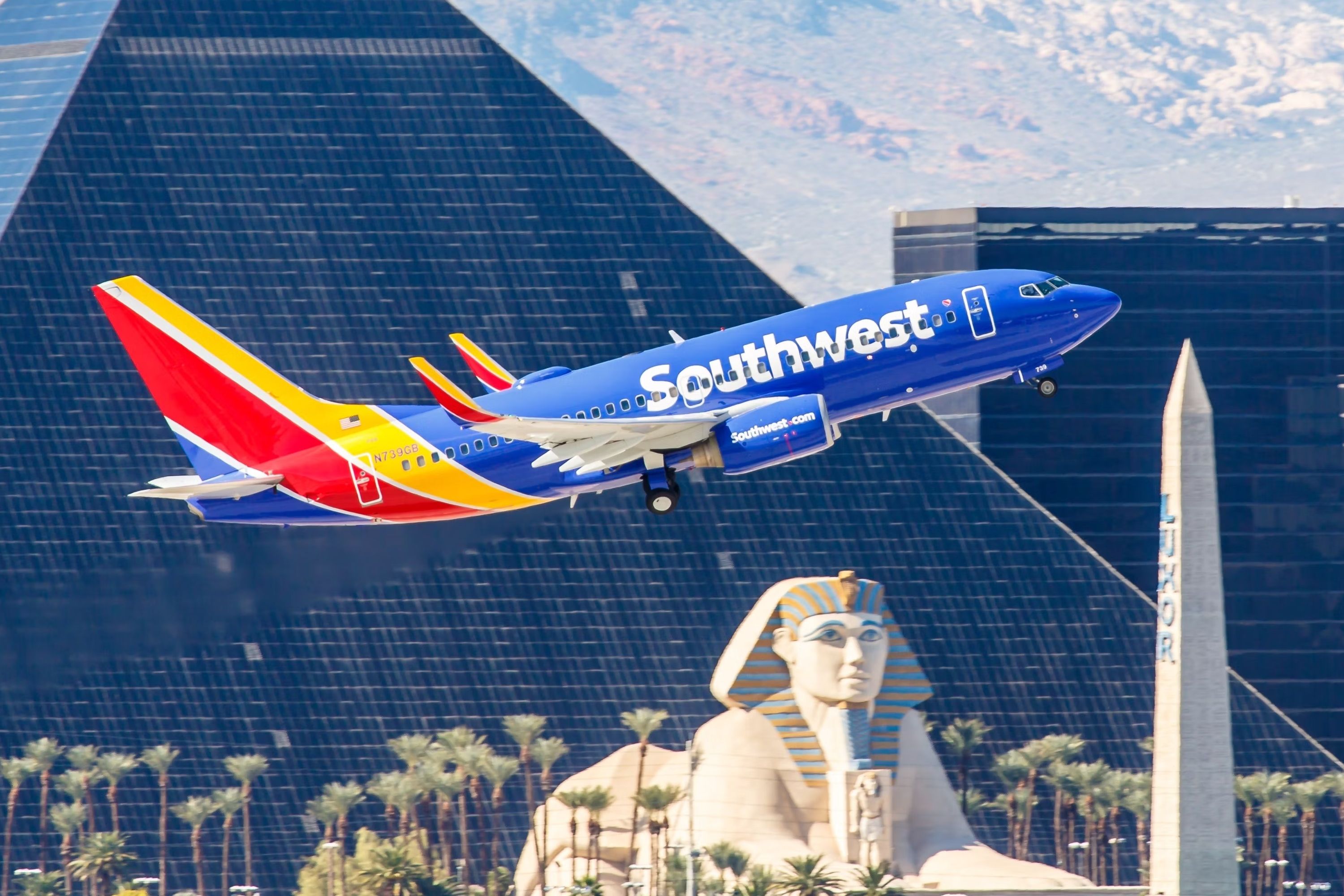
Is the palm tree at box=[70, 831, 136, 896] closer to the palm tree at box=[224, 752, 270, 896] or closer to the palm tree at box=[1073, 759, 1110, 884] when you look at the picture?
the palm tree at box=[224, 752, 270, 896]

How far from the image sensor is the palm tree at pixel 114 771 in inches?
6555

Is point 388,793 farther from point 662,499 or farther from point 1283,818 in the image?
point 662,499

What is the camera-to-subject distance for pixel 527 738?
A: 16700 centimetres

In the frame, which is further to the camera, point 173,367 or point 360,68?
point 360,68

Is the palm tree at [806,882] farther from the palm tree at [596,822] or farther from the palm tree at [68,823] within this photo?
the palm tree at [68,823]

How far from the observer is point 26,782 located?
6826 inches

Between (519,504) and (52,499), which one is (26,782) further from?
(519,504)

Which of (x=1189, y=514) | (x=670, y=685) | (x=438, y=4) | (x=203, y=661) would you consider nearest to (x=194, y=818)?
(x=203, y=661)

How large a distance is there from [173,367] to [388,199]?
10828 cm

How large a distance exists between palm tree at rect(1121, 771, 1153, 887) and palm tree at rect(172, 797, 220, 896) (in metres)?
67.3

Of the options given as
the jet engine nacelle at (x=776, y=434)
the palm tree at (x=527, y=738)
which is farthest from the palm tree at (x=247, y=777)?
the jet engine nacelle at (x=776, y=434)

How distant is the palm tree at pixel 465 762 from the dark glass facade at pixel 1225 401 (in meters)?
54.6

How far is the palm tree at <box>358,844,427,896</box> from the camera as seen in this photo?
12262 cm

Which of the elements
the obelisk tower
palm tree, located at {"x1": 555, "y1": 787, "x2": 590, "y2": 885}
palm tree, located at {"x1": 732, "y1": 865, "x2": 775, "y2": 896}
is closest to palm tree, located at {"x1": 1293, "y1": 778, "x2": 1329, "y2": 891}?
palm tree, located at {"x1": 732, "y1": 865, "x2": 775, "y2": 896}
